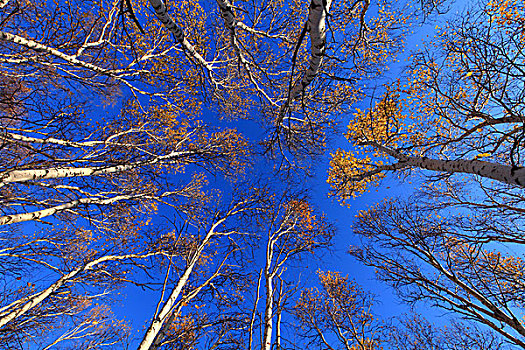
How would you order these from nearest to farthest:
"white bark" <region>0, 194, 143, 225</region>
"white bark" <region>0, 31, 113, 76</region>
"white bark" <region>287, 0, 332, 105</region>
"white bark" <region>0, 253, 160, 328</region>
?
"white bark" <region>287, 0, 332, 105</region>, "white bark" <region>0, 194, 143, 225</region>, "white bark" <region>0, 31, 113, 76</region>, "white bark" <region>0, 253, 160, 328</region>

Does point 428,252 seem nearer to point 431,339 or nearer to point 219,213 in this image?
point 431,339

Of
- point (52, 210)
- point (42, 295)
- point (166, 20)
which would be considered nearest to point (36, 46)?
point (166, 20)

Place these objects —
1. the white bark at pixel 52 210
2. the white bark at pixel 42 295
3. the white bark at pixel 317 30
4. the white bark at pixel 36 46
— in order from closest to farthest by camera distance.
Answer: the white bark at pixel 317 30, the white bark at pixel 52 210, the white bark at pixel 36 46, the white bark at pixel 42 295

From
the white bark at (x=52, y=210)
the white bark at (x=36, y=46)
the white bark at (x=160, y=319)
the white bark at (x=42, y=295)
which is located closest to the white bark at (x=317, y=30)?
the white bark at (x=160, y=319)

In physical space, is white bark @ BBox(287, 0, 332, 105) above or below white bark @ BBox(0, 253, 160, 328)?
above

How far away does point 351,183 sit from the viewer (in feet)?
22.6

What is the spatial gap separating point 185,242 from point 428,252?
6.86 metres

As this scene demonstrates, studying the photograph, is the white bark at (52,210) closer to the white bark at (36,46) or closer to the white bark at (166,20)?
the white bark at (36,46)

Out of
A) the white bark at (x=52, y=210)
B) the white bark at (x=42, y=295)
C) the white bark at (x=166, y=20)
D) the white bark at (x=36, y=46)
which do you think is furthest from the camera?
the white bark at (x=42, y=295)

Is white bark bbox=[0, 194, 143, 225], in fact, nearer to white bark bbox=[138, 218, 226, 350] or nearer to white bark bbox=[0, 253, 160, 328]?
white bark bbox=[0, 253, 160, 328]

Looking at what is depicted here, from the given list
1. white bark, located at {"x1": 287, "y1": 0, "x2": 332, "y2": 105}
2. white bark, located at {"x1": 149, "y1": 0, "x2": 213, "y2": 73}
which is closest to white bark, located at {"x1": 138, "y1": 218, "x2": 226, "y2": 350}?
white bark, located at {"x1": 287, "y1": 0, "x2": 332, "y2": 105}

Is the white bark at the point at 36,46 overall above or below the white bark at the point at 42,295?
above

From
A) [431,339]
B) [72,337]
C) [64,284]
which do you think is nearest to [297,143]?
[64,284]

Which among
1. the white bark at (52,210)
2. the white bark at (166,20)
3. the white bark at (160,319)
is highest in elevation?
the white bark at (166,20)
